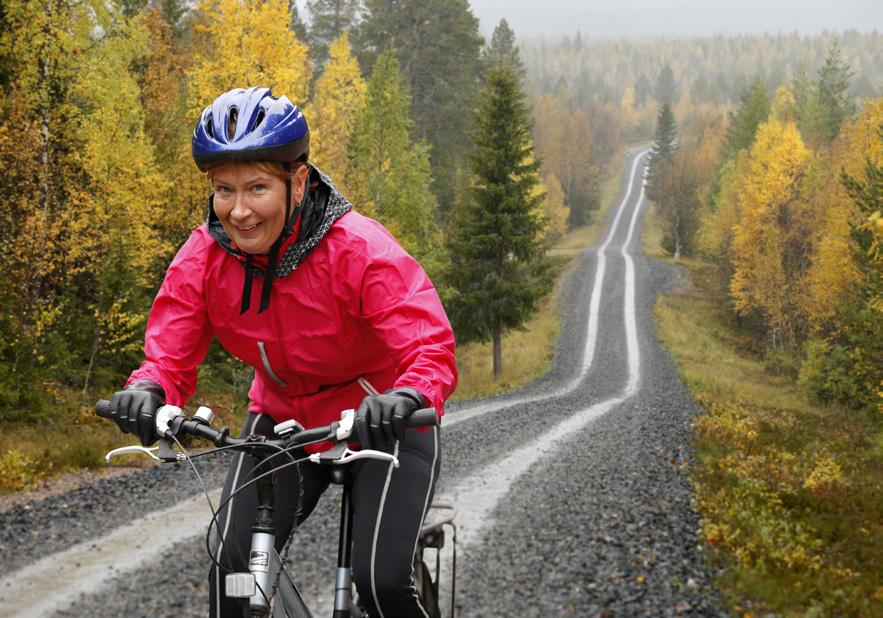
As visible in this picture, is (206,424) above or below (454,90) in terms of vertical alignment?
below

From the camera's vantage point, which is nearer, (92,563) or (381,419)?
(381,419)

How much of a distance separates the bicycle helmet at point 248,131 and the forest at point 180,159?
11.7m

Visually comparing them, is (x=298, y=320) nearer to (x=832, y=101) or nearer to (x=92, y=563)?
(x=92, y=563)

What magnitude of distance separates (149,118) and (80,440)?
1608 centimetres

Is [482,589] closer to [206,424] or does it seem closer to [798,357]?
[206,424]

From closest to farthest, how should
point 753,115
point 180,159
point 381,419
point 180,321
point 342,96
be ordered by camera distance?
point 381,419
point 180,321
point 180,159
point 342,96
point 753,115

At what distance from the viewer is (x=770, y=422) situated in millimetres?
16312

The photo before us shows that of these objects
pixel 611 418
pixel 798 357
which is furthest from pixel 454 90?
pixel 611 418

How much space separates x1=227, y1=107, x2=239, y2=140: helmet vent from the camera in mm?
2502

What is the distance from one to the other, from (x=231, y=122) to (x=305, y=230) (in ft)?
1.66

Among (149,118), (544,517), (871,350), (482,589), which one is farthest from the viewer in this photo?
(149,118)

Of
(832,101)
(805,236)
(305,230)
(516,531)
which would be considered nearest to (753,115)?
(832,101)

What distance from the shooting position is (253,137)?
8.00 ft

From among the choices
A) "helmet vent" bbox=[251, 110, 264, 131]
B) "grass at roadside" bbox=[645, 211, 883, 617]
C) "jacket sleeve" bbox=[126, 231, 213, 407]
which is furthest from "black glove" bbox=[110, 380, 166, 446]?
"grass at roadside" bbox=[645, 211, 883, 617]
